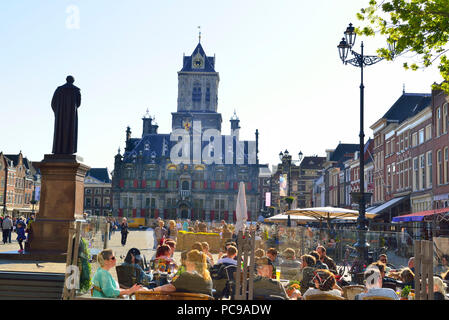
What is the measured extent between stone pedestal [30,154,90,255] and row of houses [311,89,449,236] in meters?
14.6

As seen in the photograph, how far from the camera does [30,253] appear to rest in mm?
10930

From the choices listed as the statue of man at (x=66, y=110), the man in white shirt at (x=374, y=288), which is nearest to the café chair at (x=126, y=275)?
the man in white shirt at (x=374, y=288)

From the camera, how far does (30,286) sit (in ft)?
27.1

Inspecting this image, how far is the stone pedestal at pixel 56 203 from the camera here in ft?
37.1

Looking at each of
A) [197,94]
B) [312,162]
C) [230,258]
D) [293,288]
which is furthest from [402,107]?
[197,94]

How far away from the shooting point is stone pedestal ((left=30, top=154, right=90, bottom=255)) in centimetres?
1131

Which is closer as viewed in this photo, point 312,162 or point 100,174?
point 312,162

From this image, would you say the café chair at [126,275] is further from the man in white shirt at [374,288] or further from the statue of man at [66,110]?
the statue of man at [66,110]

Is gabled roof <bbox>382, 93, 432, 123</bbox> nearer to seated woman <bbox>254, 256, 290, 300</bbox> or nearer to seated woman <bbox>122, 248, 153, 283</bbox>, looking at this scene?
seated woman <bbox>122, 248, 153, 283</bbox>

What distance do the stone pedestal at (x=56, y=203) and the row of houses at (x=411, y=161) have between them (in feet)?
48.0

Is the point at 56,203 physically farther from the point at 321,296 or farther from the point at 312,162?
the point at 312,162

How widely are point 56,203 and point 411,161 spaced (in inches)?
1082
